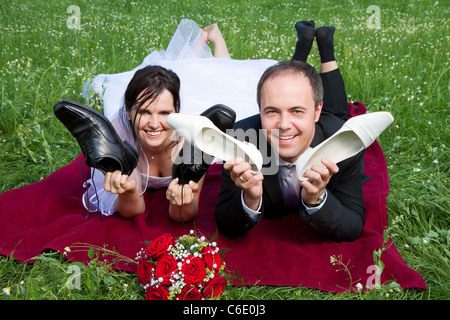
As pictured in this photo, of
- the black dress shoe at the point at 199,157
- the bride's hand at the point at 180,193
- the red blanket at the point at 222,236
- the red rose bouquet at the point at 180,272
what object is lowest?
the red blanket at the point at 222,236

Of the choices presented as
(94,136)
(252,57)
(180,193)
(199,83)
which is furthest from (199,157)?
(252,57)

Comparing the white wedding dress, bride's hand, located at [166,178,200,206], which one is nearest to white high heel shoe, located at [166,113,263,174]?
bride's hand, located at [166,178,200,206]

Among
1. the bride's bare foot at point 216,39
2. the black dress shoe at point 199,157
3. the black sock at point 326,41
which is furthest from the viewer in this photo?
the bride's bare foot at point 216,39

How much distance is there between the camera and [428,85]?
4.52 m

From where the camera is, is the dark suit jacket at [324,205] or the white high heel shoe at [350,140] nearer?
the white high heel shoe at [350,140]

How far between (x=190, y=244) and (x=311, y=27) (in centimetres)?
236

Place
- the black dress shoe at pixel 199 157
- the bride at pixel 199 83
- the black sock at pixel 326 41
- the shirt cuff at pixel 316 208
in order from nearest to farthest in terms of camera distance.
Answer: the shirt cuff at pixel 316 208, the black dress shoe at pixel 199 157, the bride at pixel 199 83, the black sock at pixel 326 41

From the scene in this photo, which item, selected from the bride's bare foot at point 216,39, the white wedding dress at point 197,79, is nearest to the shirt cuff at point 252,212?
the white wedding dress at point 197,79

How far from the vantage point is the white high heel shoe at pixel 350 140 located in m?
2.03

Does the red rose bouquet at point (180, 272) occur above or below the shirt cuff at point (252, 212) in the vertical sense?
below

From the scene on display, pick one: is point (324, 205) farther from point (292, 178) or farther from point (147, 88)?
point (147, 88)

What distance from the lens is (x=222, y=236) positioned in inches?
102

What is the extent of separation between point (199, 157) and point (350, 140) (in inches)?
32.3

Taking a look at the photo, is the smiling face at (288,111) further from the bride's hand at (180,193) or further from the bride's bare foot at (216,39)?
the bride's bare foot at (216,39)
